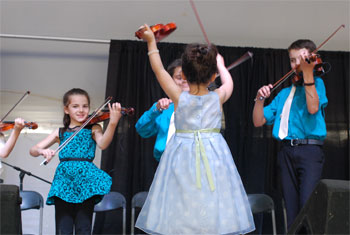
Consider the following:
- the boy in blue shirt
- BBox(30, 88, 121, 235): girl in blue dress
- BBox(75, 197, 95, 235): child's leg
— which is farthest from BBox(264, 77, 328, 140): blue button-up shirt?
BBox(75, 197, 95, 235): child's leg

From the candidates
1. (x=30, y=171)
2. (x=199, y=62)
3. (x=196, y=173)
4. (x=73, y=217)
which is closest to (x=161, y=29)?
(x=199, y=62)

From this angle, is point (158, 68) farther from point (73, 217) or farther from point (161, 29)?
point (73, 217)

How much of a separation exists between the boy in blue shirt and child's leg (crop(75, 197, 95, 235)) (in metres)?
1.13

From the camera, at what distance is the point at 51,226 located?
3492 millimetres

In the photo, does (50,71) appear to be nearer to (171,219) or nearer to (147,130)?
(147,130)

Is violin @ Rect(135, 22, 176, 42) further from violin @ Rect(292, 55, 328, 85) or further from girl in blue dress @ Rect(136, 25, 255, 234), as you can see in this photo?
violin @ Rect(292, 55, 328, 85)

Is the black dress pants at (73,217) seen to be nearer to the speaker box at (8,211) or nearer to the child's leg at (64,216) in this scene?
the child's leg at (64,216)

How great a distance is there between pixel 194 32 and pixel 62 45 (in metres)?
1.24

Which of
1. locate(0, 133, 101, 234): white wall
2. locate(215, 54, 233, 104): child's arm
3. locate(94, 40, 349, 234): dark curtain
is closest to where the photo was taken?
locate(215, 54, 233, 104): child's arm

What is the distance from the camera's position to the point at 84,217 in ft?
7.62

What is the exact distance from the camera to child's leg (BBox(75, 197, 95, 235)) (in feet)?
7.55

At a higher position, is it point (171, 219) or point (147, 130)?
point (147, 130)

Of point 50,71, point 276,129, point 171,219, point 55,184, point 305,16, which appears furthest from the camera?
point 305,16

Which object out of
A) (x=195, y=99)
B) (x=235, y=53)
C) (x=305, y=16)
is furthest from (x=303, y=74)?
(x=305, y=16)
